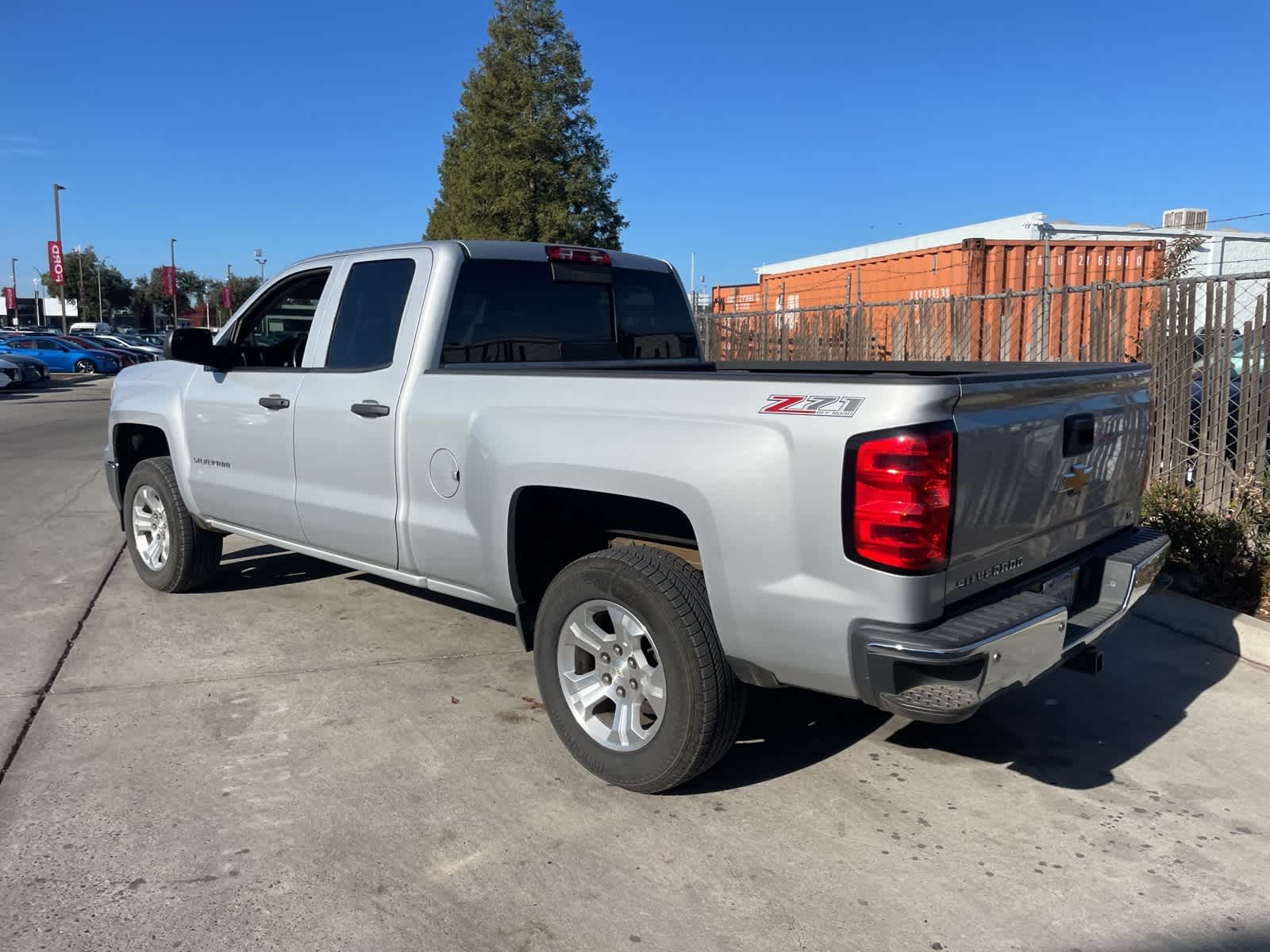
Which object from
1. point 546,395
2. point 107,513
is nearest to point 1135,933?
point 546,395

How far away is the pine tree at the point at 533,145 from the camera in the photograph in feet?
69.8

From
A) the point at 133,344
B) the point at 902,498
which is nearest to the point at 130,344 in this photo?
the point at 133,344

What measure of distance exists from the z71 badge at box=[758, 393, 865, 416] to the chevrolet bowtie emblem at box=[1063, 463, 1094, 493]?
105 cm

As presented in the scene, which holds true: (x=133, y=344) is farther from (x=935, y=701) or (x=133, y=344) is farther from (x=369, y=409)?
(x=935, y=701)

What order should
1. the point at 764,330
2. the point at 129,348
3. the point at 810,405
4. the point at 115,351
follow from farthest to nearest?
1. the point at 129,348
2. the point at 115,351
3. the point at 764,330
4. the point at 810,405

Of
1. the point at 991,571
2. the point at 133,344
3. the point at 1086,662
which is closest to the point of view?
the point at 991,571

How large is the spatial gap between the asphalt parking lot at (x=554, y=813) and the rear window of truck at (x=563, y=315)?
158 centimetres

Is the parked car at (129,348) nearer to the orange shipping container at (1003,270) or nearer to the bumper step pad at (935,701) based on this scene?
the orange shipping container at (1003,270)

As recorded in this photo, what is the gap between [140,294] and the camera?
3740 inches

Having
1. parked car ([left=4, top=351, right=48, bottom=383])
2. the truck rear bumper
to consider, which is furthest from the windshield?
parked car ([left=4, top=351, right=48, bottom=383])

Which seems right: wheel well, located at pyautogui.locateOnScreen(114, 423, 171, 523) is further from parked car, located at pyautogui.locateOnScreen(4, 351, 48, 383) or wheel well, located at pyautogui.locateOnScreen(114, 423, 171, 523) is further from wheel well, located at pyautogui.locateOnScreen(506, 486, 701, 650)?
parked car, located at pyautogui.locateOnScreen(4, 351, 48, 383)

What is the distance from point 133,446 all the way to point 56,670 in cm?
208

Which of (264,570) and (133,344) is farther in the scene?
(133,344)

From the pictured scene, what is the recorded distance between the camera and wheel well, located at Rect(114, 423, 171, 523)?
6352mm
